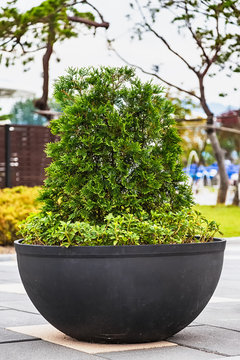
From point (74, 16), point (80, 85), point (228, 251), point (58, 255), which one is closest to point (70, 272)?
→ point (58, 255)

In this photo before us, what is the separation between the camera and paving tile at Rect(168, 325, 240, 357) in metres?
5.79

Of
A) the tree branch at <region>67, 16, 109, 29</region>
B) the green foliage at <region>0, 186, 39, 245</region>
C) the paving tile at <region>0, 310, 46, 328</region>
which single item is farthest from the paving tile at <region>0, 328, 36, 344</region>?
the tree branch at <region>67, 16, 109, 29</region>

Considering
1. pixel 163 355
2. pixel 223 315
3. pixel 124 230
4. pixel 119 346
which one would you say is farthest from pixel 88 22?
A: pixel 163 355

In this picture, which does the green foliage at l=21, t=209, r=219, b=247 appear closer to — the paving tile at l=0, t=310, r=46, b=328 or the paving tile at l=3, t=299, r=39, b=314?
the paving tile at l=0, t=310, r=46, b=328

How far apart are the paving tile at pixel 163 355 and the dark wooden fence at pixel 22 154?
15.3 meters

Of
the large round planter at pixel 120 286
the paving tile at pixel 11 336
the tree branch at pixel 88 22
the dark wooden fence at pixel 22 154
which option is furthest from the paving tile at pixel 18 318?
the tree branch at pixel 88 22

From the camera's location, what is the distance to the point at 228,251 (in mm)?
15859

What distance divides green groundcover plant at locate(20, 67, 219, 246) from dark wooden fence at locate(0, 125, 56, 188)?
14.4 meters

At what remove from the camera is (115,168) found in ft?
19.9

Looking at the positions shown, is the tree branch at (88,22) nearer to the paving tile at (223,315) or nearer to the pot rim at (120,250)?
the paving tile at (223,315)

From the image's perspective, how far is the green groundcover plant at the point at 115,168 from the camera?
599cm

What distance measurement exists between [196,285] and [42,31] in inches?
750

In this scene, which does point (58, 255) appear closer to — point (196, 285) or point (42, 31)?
point (196, 285)

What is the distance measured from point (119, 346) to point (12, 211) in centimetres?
1044
